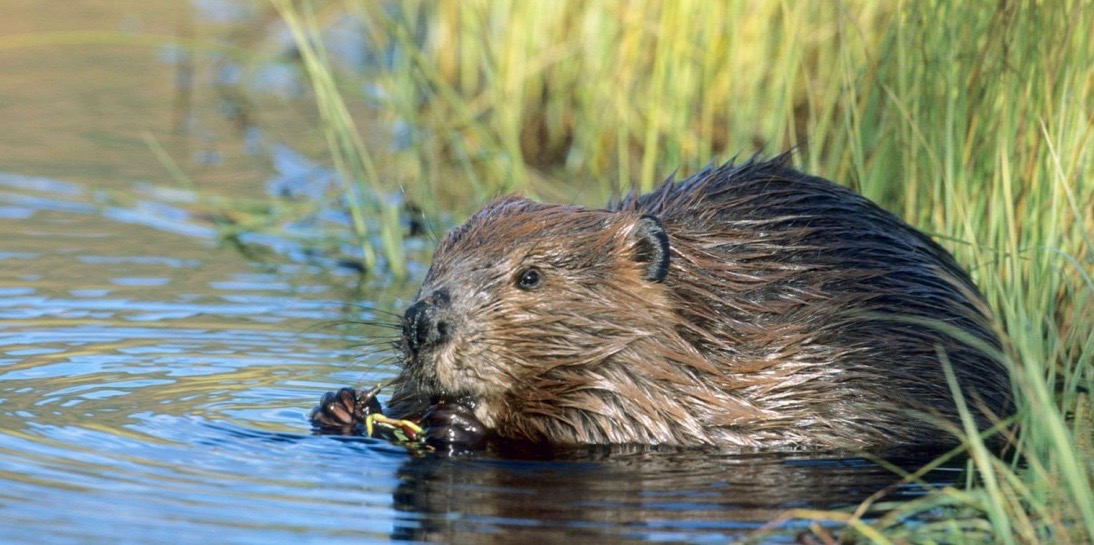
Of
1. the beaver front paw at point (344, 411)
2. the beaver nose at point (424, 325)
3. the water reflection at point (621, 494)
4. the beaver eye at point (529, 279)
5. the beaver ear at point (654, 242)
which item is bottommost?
the water reflection at point (621, 494)

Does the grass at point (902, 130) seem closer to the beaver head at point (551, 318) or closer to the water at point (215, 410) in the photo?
the water at point (215, 410)

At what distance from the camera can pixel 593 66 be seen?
8.50 metres

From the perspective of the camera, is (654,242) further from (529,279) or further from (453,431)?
(453,431)

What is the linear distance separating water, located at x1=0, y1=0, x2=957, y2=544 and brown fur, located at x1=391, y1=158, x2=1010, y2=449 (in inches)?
6.8

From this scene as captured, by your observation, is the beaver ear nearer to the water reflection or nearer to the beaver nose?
the water reflection

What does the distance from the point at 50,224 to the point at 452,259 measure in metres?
3.71

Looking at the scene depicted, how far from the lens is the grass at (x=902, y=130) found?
382 centimetres

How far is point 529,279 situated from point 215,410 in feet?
3.23

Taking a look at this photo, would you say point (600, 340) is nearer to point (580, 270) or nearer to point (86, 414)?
point (580, 270)

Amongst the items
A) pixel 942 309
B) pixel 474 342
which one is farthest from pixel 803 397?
pixel 474 342

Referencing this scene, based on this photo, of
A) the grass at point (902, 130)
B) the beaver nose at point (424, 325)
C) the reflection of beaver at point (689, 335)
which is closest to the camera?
the grass at point (902, 130)

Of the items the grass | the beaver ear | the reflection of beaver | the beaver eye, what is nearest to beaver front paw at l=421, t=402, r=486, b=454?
the reflection of beaver

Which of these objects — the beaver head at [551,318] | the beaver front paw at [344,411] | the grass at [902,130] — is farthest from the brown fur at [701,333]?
the grass at [902,130]

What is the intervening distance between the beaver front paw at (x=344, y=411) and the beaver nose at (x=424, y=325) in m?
0.31
